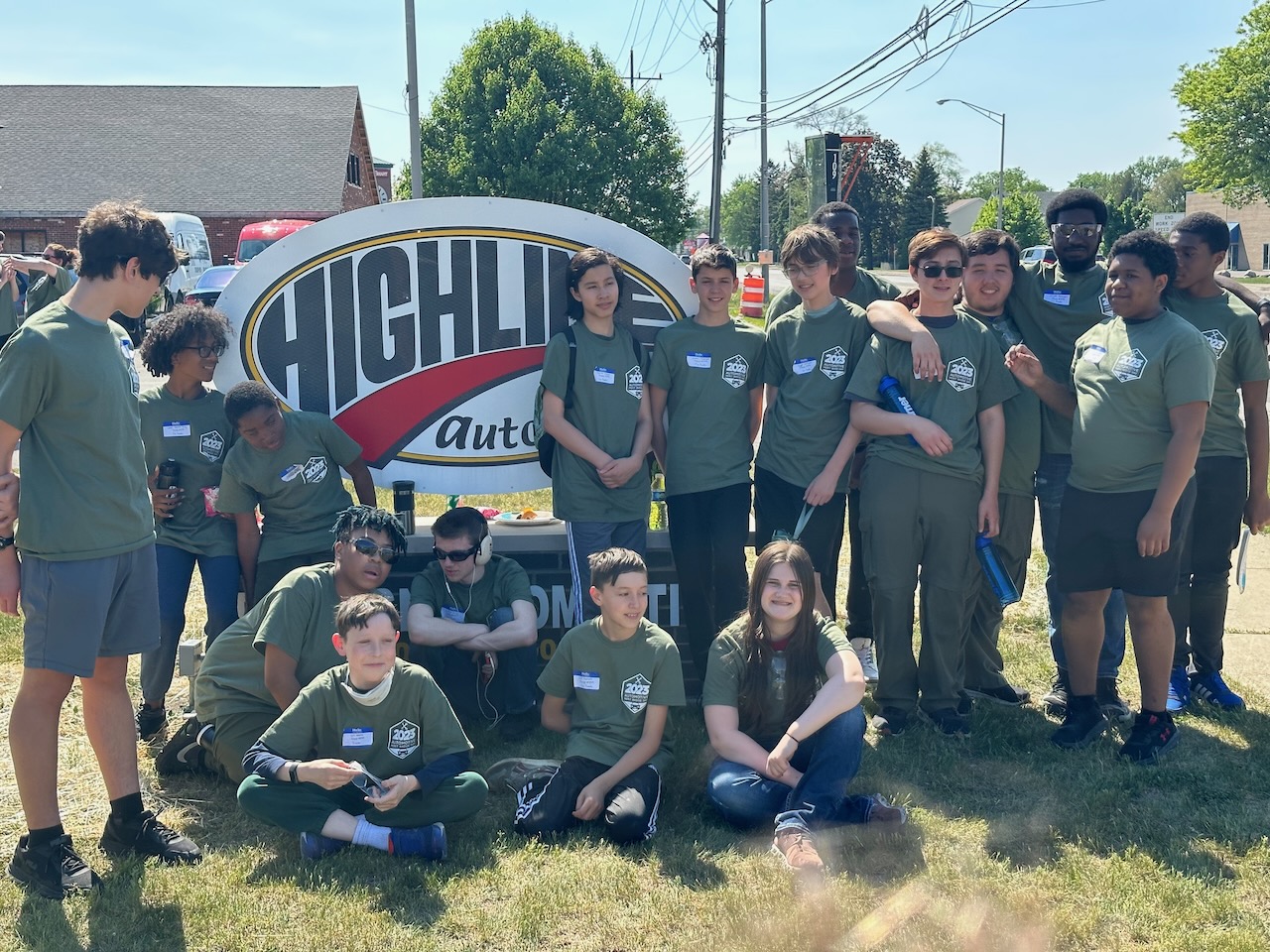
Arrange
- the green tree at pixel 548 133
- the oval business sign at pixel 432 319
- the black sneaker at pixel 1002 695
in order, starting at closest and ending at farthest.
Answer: the black sneaker at pixel 1002 695, the oval business sign at pixel 432 319, the green tree at pixel 548 133

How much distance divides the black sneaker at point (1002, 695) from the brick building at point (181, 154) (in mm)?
38200

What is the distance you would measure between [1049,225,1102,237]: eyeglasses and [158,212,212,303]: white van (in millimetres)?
23133

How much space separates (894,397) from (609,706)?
1.69 metres

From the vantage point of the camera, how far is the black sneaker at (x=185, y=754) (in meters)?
4.45

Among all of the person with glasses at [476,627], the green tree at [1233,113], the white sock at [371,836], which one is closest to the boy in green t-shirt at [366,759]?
the white sock at [371,836]

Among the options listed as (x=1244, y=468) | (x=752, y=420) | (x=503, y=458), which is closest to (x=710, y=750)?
(x=752, y=420)

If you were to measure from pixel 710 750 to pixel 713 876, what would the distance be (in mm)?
985

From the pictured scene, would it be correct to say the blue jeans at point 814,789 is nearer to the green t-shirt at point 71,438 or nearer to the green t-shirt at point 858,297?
the green t-shirt at point 858,297

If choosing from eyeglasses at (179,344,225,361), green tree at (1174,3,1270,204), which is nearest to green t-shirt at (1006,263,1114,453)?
eyeglasses at (179,344,225,361)

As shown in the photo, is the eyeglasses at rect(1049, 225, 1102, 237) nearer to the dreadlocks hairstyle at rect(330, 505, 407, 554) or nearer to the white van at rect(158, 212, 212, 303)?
the dreadlocks hairstyle at rect(330, 505, 407, 554)

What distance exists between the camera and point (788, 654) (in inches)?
162

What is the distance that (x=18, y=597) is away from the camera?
3.53m

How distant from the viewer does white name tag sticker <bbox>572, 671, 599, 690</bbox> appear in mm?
4176

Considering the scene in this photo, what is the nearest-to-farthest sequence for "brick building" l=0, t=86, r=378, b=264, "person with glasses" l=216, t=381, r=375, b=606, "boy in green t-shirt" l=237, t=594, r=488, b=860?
1. "boy in green t-shirt" l=237, t=594, r=488, b=860
2. "person with glasses" l=216, t=381, r=375, b=606
3. "brick building" l=0, t=86, r=378, b=264
